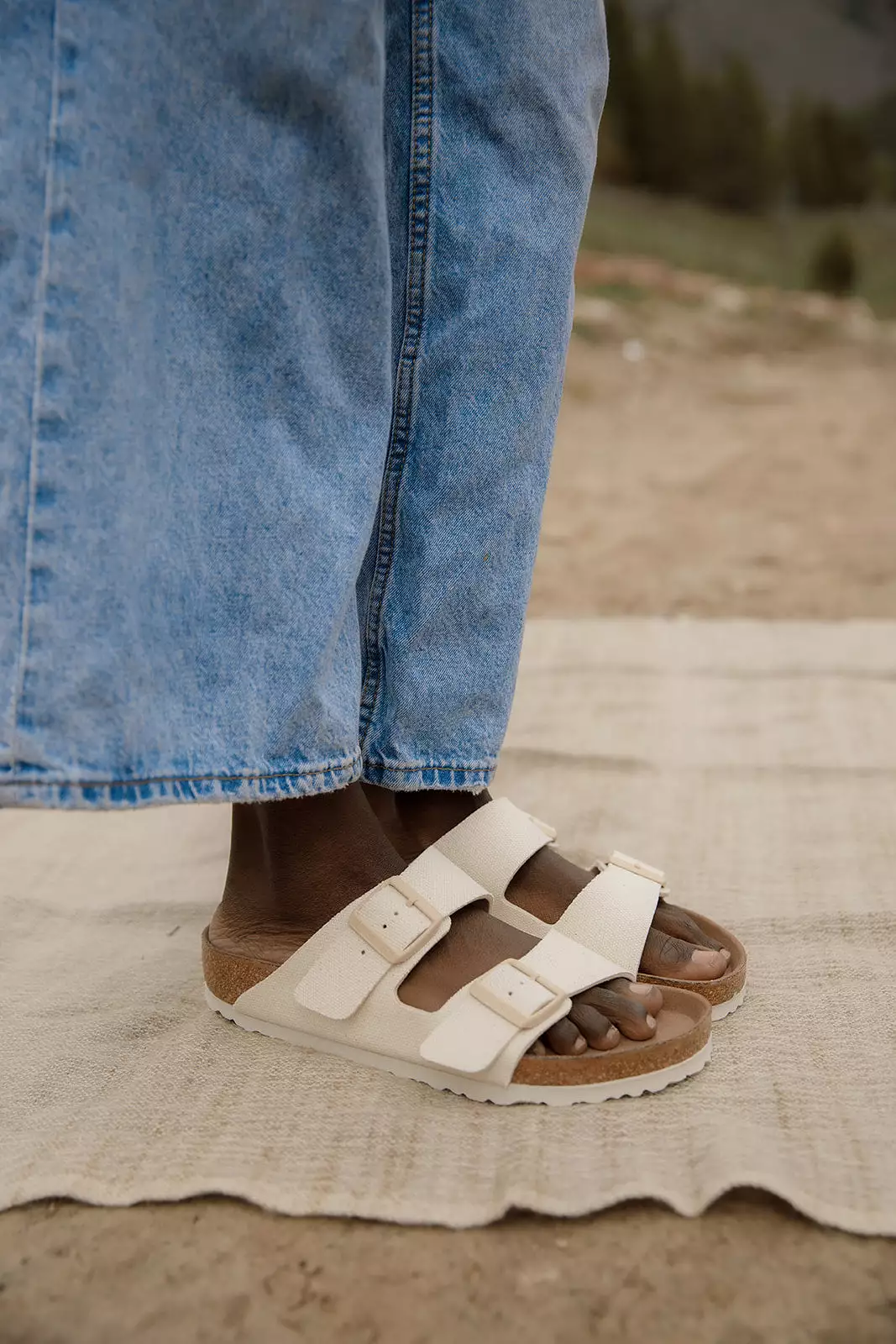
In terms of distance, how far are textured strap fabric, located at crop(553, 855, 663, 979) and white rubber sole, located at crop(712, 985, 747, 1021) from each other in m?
0.07

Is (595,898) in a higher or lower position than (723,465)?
higher

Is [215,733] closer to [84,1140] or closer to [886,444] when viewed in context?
[84,1140]

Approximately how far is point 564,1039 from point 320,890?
7.7 inches

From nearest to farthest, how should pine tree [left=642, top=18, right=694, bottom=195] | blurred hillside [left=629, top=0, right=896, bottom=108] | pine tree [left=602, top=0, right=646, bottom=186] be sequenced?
pine tree [left=602, top=0, right=646, bottom=186], pine tree [left=642, top=18, right=694, bottom=195], blurred hillside [left=629, top=0, right=896, bottom=108]

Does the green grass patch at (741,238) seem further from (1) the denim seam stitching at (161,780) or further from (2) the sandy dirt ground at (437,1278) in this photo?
(2) the sandy dirt ground at (437,1278)

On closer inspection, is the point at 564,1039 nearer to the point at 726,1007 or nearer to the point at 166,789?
the point at 726,1007

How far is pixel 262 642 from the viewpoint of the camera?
2.33 feet

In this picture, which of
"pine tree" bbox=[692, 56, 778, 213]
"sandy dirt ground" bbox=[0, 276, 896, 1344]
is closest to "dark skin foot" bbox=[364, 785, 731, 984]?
"sandy dirt ground" bbox=[0, 276, 896, 1344]

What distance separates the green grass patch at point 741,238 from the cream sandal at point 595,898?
798 centimetres

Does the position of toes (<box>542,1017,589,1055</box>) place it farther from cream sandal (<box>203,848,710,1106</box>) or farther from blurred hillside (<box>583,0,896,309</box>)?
blurred hillside (<box>583,0,896,309</box>)

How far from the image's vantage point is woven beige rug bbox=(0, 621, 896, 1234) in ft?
2.18

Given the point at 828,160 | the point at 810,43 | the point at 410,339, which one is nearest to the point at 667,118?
the point at 828,160

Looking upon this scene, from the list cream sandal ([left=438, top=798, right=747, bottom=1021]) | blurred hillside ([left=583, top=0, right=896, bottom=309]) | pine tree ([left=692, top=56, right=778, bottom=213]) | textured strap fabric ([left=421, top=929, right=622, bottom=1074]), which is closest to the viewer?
textured strap fabric ([left=421, top=929, right=622, bottom=1074])

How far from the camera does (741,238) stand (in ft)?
35.8
